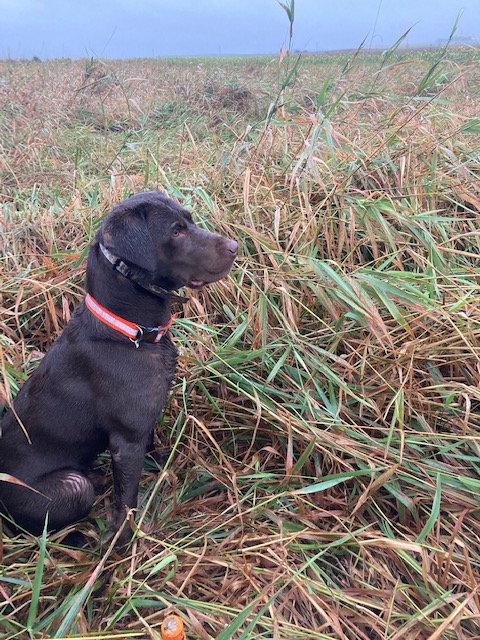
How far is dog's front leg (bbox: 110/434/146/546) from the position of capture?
1.67 m

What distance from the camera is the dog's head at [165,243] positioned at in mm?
1536

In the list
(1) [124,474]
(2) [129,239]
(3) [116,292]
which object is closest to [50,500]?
(1) [124,474]

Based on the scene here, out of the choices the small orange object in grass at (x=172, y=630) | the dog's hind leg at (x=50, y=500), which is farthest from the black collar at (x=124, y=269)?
the small orange object in grass at (x=172, y=630)

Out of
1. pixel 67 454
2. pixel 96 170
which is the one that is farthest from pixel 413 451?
pixel 96 170

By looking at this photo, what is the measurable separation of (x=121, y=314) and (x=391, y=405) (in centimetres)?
113

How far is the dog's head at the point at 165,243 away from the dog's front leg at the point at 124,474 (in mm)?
618

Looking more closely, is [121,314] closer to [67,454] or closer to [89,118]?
[67,454]

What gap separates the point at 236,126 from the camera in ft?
16.0

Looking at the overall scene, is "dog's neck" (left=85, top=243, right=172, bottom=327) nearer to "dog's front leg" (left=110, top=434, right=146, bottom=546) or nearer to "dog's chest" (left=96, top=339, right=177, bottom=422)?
"dog's chest" (left=96, top=339, right=177, bottom=422)

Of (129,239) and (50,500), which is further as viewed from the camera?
(50,500)

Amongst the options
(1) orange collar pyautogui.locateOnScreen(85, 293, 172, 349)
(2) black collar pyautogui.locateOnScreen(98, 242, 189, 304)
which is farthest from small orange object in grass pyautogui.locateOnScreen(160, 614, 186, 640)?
(2) black collar pyautogui.locateOnScreen(98, 242, 189, 304)

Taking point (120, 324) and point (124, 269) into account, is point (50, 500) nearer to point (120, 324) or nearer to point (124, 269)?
point (120, 324)

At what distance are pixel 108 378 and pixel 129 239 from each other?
0.51 metres

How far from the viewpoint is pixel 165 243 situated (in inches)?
65.1
